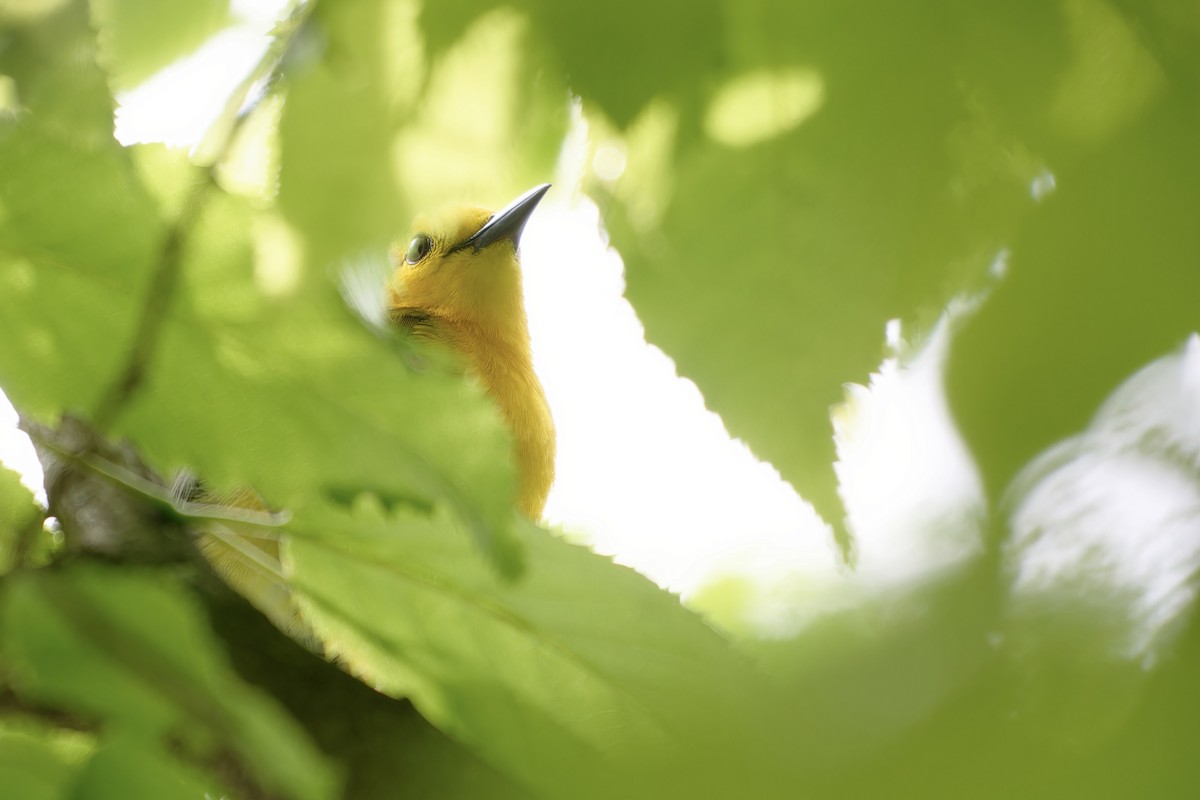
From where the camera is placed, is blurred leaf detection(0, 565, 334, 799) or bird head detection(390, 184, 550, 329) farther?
bird head detection(390, 184, 550, 329)

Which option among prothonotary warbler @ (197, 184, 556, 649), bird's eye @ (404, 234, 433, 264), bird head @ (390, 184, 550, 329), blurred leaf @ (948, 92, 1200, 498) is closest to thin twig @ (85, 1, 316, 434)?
blurred leaf @ (948, 92, 1200, 498)

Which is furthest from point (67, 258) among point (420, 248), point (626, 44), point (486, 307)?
point (420, 248)

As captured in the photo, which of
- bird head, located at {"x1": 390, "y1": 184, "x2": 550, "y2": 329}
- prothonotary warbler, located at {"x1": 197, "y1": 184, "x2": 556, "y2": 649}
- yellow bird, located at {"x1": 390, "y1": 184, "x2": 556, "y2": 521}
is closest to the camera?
prothonotary warbler, located at {"x1": 197, "y1": 184, "x2": 556, "y2": 649}

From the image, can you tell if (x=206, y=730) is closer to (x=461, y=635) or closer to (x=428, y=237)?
(x=461, y=635)

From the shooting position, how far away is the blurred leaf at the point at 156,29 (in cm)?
24

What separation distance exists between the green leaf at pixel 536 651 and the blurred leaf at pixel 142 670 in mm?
20

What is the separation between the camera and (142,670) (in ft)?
0.54

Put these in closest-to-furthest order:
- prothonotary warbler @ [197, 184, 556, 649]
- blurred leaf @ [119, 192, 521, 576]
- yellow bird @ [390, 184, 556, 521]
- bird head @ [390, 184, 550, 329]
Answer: blurred leaf @ [119, 192, 521, 576] < prothonotary warbler @ [197, 184, 556, 649] < yellow bird @ [390, 184, 556, 521] < bird head @ [390, 184, 550, 329]

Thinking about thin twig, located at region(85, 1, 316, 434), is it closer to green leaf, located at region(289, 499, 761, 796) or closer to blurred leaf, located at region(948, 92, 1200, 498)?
green leaf, located at region(289, 499, 761, 796)

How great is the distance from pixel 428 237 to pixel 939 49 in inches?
43.7

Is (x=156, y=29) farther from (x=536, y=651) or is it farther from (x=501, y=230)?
(x=501, y=230)

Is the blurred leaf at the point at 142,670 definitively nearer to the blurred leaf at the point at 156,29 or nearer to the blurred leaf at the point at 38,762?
the blurred leaf at the point at 38,762

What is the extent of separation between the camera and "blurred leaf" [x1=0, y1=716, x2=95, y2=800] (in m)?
0.16

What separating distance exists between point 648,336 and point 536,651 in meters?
Answer: 0.07
